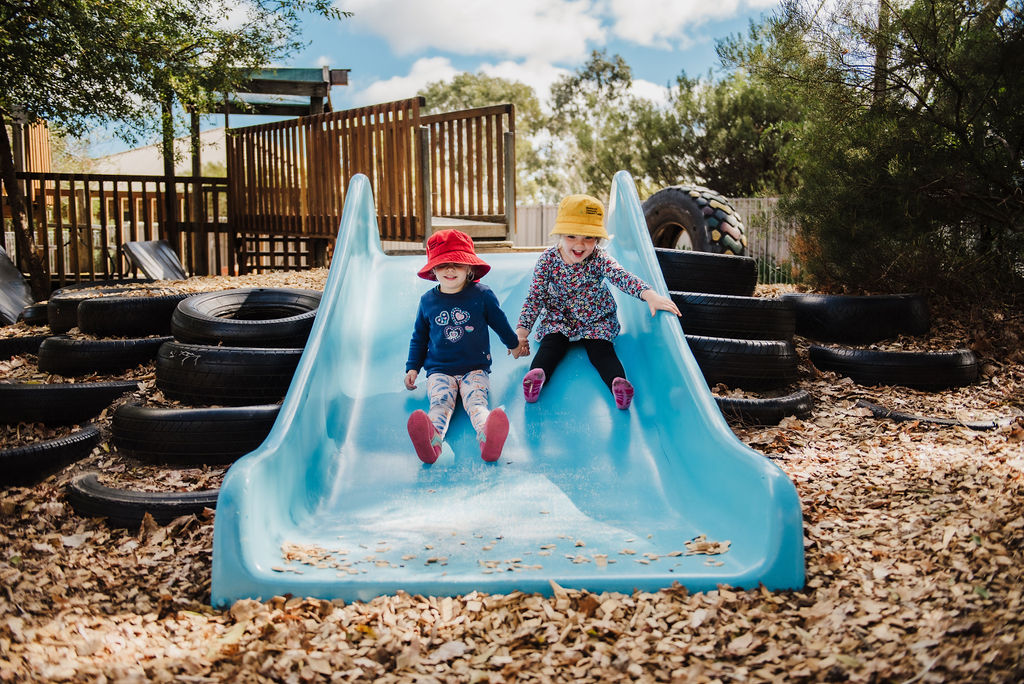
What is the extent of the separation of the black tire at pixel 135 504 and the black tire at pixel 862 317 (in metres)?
4.35

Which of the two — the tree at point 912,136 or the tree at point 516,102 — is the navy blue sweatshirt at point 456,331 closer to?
the tree at point 912,136

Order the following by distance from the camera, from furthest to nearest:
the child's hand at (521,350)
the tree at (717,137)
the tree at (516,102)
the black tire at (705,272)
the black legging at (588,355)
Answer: the tree at (516,102) → the tree at (717,137) → the black tire at (705,272) → the child's hand at (521,350) → the black legging at (588,355)

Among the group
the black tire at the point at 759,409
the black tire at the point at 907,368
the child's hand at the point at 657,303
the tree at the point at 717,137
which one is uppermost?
the tree at the point at 717,137

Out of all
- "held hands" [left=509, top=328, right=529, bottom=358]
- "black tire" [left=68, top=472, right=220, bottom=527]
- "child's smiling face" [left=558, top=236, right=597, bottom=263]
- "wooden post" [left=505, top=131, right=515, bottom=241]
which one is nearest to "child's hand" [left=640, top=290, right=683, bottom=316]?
"child's smiling face" [left=558, top=236, right=597, bottom=263]

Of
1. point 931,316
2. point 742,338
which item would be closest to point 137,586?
point 742,338

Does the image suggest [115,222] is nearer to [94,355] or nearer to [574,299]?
[94,355]

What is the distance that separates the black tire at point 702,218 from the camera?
8031 mm

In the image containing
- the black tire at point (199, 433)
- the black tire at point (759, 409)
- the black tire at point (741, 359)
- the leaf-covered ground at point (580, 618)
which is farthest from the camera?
the black tire at point (741, 359)

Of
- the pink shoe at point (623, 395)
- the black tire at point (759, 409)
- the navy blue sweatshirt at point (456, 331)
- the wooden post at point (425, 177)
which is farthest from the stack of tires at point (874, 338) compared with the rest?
Answer: the wooden post at point (425, 177)

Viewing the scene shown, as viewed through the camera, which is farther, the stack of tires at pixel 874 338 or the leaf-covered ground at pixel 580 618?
the stack of tires at pixel 874 338

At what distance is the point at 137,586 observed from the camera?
3127 mm

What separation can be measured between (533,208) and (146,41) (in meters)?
16.7

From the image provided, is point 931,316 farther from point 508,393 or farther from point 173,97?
point 173,97

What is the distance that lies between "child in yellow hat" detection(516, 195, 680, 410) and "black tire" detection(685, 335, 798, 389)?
1.88 ft
